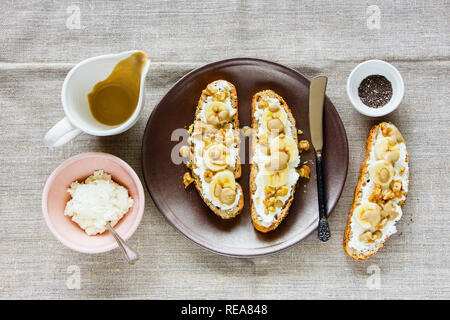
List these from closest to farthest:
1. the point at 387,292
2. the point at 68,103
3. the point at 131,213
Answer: the point at 68,103
the point at 131,213
the point at 387,292

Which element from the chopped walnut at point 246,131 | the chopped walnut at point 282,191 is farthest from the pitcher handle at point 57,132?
the chopped walnut at point 282,191

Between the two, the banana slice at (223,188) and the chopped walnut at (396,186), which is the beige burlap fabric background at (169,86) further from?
the banana slice at (223,188)

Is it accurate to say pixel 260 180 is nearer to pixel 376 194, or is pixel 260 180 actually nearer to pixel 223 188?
pixel 223 188

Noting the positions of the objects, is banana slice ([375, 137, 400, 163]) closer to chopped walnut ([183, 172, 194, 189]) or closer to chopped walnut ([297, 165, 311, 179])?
chopped walnut ([297, 165, 311, 179])

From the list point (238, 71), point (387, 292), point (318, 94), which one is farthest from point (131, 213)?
point (387, 292)

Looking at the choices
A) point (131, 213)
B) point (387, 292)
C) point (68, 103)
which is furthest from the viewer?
point (387, 292)

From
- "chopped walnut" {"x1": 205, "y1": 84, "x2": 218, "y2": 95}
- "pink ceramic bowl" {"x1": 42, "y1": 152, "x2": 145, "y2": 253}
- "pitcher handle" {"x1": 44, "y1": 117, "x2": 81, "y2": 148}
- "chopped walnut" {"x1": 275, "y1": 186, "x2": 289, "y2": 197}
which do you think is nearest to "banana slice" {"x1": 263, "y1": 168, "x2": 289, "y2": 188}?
"chopped walnut" {"x1": 275, "y1": 186, "x2": 289, "y2": 197}
